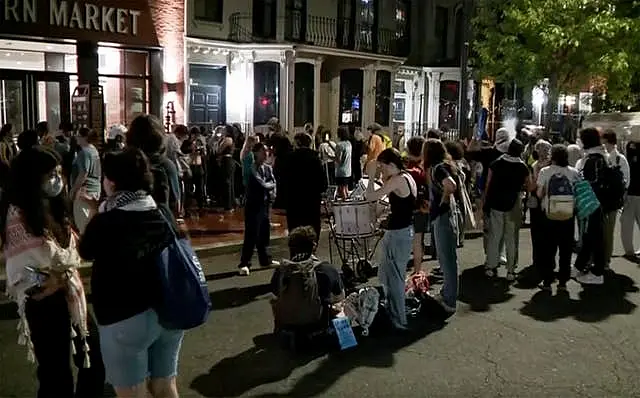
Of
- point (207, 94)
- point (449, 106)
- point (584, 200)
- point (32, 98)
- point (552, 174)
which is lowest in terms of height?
point (584, 200)

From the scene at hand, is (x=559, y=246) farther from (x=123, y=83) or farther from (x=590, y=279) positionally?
(x=123, y=83)

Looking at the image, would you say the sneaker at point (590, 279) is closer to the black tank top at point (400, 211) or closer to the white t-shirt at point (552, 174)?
the white t-shirt at point (552, 174)

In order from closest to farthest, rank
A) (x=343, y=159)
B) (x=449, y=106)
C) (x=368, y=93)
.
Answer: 1. (x=343, y=159)
2. (x=368, y=93)
3. (x=449, y=106)

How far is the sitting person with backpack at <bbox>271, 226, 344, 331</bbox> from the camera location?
6.18 m

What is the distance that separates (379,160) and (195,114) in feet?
47.4

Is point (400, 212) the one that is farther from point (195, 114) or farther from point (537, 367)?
point (195, 114)

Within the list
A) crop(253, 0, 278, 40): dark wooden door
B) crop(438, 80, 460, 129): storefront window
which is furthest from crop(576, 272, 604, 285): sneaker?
crop(438, 80, 460, 129): storefront window

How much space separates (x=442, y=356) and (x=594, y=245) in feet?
12.2

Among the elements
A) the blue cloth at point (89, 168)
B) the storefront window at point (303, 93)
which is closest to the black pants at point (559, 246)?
the blue cloth at point (89, 168)

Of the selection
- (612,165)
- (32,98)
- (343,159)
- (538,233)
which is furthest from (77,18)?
(612,165)

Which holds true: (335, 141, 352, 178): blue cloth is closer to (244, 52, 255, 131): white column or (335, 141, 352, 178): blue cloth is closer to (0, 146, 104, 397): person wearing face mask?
(244, 52, 255, 131): white column

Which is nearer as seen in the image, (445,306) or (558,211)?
(445,306)

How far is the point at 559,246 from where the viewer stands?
8.84m

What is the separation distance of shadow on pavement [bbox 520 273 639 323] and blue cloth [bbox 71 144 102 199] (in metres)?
5.52
